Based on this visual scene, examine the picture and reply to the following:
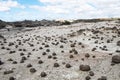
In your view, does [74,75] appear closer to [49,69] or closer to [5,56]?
[49,69]

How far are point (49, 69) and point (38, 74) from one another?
5.57ft

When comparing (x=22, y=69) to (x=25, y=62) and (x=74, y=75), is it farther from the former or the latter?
(x=74, y=75)

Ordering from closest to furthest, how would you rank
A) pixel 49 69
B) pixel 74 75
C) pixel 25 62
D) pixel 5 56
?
pixel 74 75
pixel 49 69
pixel 25 62
pixel 5 56

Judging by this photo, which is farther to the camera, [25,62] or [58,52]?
[58,52]

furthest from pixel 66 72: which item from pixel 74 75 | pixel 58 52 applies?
pixel 58 52

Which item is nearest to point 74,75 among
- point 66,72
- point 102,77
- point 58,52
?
point 66,72

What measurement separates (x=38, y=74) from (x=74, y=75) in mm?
3771

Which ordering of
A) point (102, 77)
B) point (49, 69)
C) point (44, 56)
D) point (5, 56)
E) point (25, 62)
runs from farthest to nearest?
point (5, 56), point (44, 56), point (25, 62), point (49, 69), point (102, 77)

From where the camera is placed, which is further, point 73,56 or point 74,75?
point 73,56

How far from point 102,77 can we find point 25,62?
11306 mm

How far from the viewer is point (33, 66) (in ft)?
92.4

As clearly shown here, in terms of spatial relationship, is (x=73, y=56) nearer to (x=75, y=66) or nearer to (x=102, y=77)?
(x=75, y=66)

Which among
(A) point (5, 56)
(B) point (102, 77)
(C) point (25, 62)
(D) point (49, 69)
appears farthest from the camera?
(A) point (5, 56)

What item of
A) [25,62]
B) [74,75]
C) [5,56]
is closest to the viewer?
[74,75]
